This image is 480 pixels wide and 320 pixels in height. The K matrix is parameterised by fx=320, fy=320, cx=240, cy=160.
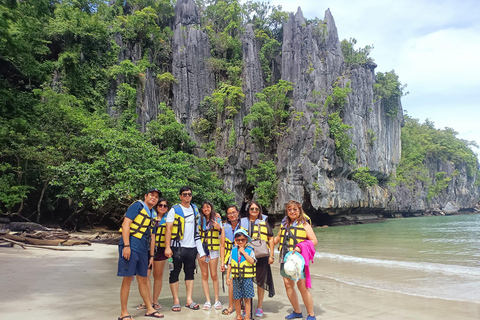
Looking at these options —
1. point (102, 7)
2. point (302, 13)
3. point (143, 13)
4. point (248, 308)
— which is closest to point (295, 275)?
point (248, 308)

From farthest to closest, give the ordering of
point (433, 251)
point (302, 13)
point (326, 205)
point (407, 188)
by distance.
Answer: point (407, 188) → point (302, 13) → point (326, 205) → point (433, 251)

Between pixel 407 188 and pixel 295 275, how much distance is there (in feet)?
145

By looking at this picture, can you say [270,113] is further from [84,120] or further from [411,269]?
[411,269]

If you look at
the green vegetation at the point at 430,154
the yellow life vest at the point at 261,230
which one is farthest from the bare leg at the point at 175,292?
the green vegetation at the point at 430,154

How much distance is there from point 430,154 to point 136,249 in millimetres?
52710

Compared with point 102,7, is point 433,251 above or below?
below

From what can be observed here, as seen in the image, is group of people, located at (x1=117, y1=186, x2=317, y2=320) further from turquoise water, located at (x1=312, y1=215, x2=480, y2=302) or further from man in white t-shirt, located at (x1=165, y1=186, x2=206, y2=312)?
turquoise water, located at (x1=312, y1=215, x2=480, y2=302)

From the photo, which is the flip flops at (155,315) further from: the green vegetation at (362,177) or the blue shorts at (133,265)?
the green vegetation at (362,177)

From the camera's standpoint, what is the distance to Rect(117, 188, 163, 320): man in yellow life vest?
333 cm

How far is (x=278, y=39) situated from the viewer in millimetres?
31547

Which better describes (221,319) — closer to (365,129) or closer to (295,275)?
(295,275)

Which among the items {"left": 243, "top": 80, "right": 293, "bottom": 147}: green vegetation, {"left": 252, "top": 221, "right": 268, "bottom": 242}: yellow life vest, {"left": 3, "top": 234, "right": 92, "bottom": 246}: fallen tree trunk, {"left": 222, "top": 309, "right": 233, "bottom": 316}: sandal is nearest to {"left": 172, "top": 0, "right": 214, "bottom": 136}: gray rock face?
{"left": 243, "top": 80, "right": 293, "bottom": 147}: green vegetation

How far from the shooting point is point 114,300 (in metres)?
4.04

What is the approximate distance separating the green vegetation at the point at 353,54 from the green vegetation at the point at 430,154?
55.9 ft
